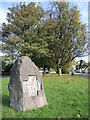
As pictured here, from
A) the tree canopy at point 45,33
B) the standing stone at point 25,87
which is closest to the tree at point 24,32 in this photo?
the tree canopy at point 45,33

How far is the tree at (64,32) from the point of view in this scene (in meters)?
21.3

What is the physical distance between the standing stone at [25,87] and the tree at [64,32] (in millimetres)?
15776

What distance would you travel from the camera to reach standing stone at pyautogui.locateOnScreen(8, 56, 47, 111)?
16.3ft

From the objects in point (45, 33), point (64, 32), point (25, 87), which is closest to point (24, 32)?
point (45, 33)

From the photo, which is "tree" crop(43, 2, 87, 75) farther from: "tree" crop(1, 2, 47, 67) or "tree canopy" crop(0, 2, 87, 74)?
"tree" crop(1, 2, 47, 67)

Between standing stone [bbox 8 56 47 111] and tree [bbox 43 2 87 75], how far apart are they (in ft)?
51.8

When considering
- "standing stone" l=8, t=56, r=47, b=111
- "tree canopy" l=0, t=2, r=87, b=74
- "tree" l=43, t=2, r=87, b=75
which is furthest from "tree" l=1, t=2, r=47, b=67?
"standing stone" l=8, t=56, r=47, b=111

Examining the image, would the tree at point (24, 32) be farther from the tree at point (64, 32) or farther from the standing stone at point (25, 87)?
the standing stone at point (25, 87)

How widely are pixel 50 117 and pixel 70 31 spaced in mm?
19364

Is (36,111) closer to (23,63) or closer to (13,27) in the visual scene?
(23,63)

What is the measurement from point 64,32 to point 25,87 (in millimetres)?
18050

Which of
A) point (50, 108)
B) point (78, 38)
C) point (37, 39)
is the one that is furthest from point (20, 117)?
point (78, 38)

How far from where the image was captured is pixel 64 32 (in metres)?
21.9

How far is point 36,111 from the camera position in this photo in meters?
4.92
